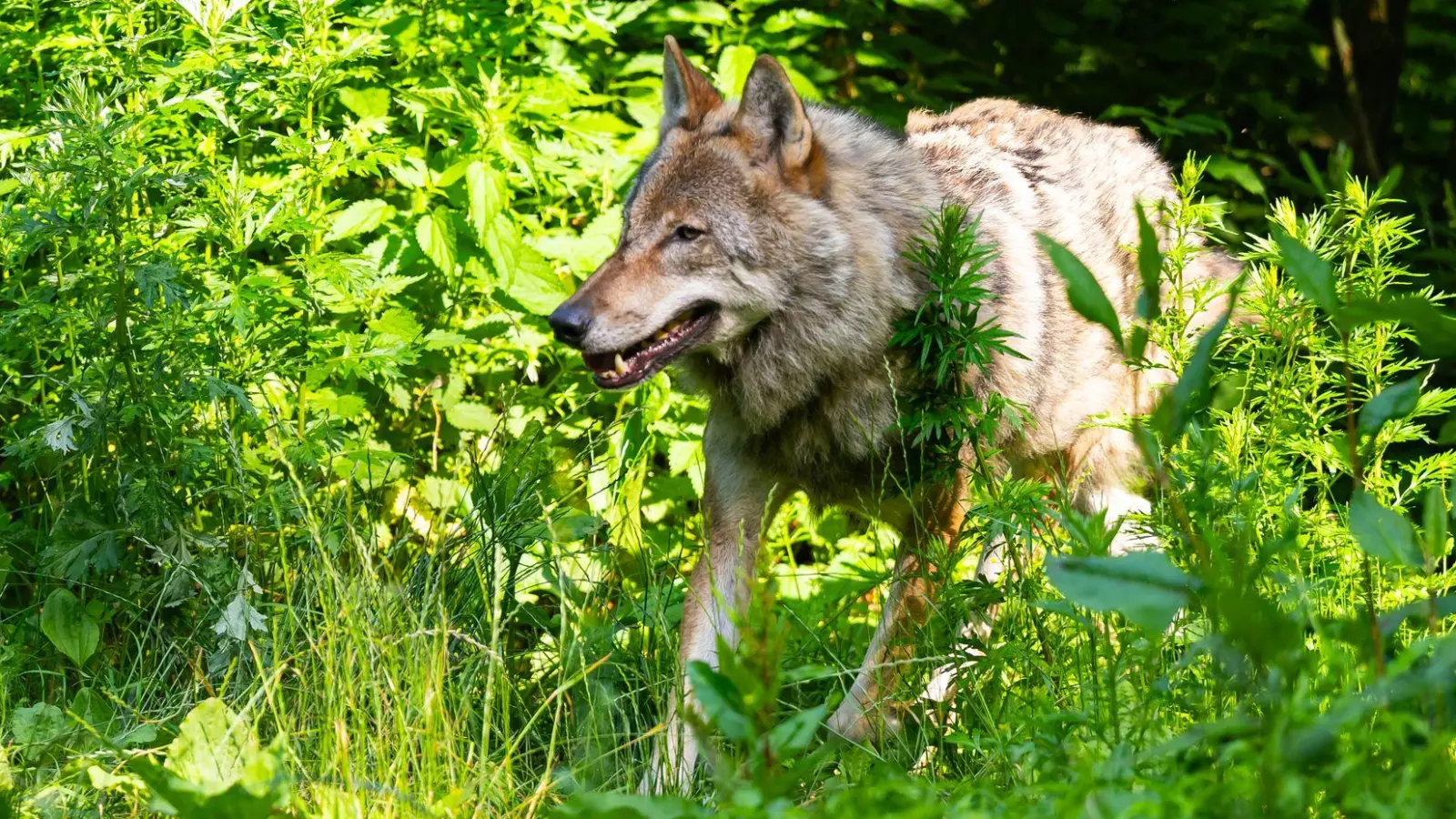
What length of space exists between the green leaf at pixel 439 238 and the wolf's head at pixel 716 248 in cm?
100

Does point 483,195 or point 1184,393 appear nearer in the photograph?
point 1184,393

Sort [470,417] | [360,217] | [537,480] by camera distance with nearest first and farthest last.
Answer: [537,480]
[360,217]
[470,417]

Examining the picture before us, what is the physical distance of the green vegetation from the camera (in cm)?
182

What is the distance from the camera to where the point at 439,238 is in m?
4.52

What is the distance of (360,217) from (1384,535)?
3588 mm

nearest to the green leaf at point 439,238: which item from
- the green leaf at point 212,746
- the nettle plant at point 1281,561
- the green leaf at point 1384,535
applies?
the green leaf at point 212,746

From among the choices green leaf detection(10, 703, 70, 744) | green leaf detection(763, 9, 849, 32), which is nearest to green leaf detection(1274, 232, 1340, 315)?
green leaf detection(10, 703, 70, 744)

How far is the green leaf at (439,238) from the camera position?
448 centimetres

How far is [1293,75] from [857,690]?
163 inches

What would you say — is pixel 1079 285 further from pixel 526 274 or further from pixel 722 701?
pixel 526 274

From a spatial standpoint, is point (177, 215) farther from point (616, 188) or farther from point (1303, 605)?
point (1303, 605)

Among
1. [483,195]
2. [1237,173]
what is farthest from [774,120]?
[1237,173]

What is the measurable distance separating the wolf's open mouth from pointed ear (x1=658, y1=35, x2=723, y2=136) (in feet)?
1.97

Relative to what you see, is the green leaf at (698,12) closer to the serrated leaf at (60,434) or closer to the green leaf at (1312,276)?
the serrated leaf at (60,434)
